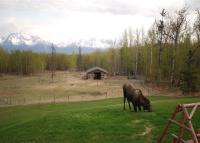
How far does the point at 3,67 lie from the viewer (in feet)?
357

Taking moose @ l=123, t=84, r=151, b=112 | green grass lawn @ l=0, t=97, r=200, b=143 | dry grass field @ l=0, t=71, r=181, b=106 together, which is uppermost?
moose @ l=123, t=84, r=151, b=112

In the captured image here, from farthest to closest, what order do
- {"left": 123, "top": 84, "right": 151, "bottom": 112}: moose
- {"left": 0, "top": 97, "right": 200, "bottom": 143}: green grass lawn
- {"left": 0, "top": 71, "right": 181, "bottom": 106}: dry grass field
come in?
1. {"left": 0, "top": 71, "right": 181, "bottom": 106}: dry grass field
2. {"left": 123, "top": 84, "right": 151, "bottom": 112}: moose
3. {"left": 0, "top": 97, "right": 200, "bottom": 143}: green grass lawn

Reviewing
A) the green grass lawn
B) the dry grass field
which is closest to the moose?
the green grass lawn

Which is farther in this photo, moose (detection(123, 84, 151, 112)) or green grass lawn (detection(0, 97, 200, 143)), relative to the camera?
moose (detection(123, 84, 151, 112))

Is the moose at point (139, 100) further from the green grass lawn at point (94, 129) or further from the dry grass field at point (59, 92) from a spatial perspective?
the dry grass field at point (59, 92)

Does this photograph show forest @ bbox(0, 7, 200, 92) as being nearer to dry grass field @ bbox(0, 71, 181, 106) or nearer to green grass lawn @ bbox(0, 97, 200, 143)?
dry grass field @ bbox(0, 71, 181, 106)

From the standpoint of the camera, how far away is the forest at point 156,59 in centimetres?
4295

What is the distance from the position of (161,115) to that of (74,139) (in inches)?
262

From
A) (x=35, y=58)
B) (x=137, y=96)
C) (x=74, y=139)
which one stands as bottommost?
(x=74, y=139)

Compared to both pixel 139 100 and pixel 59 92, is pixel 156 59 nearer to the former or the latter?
pixel 59 92

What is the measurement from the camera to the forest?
43.0 m

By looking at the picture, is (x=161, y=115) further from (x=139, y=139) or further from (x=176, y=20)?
(x=176, y=20)

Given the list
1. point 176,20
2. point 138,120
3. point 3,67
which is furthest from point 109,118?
point 3,67

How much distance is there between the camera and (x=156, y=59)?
6431 cm
